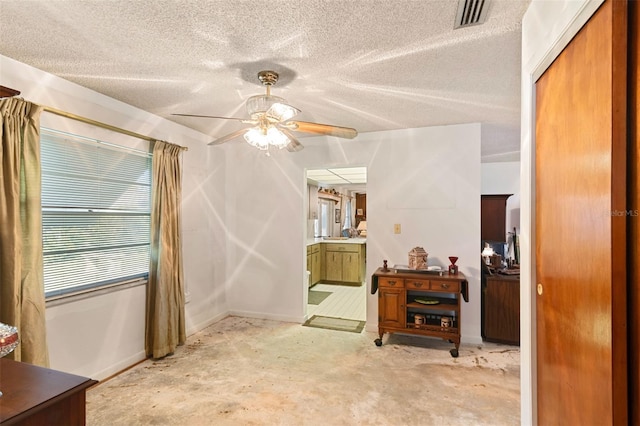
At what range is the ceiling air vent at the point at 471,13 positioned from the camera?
152 cm

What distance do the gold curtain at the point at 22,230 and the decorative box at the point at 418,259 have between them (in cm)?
320

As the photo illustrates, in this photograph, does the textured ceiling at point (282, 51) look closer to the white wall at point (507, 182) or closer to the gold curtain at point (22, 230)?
the gold curtain at point (22, 230)

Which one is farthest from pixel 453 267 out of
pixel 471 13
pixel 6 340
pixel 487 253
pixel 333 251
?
pixel 6 340

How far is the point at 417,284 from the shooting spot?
3.23m

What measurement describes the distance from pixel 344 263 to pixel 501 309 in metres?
3.26

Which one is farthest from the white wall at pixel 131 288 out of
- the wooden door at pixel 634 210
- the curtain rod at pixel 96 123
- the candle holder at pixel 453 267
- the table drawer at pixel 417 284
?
the wooden door at pixel 634 210

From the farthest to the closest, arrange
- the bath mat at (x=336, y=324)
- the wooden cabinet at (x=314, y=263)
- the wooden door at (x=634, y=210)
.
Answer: the wooden cabinet at (x=314, y=263)
the bath mat at (x=336, y=324)
the wooden door at (x=634, y=210)

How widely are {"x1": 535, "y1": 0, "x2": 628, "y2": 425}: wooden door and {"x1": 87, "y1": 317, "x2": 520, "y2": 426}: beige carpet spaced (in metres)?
1.03

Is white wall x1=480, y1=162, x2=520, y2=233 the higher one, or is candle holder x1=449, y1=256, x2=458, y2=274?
white wall x1=480, y1=162, x2=520, y2=233

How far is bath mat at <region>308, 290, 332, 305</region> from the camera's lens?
16.5ft

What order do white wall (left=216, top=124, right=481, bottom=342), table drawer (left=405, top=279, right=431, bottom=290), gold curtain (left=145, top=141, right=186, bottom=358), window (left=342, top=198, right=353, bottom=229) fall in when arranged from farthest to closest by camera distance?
window (left=342, top=198, right=353, bottom=229) → white wall (left=216, top=124, right=481, bottom=342) → table drawer (left=405, top=279, right=431, bottom=290) → gold curtain (left=145, top=141, right=186, bottom=358)

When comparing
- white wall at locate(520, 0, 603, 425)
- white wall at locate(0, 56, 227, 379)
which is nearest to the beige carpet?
white wall at locate(0, 56, 227, 379)

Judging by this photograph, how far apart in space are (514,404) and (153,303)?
323 cm

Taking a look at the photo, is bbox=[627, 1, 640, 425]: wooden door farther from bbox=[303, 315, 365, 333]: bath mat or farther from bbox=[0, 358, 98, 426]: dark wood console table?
bbox=[303, 315, 365, 333]: bath mat
